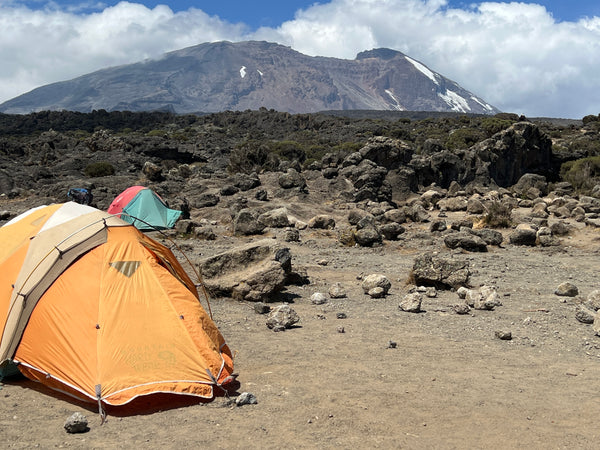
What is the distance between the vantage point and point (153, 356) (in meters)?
5.20

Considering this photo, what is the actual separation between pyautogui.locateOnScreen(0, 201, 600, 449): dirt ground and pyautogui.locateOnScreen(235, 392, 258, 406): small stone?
0.25 ft

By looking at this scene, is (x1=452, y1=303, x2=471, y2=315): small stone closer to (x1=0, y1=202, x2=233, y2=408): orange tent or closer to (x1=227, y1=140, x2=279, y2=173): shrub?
(x1=0, y1=202, x2=233, y2=408): orange tent

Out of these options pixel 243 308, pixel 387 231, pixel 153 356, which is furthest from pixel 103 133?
pixel 153 356

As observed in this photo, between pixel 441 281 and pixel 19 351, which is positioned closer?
pixel 19 351

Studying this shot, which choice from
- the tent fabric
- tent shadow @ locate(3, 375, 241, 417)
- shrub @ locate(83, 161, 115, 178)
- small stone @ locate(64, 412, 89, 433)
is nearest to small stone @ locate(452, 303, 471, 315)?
tent shadow @ locate(3, 375, 241, 417)

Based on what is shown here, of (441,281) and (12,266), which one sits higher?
(12,266)

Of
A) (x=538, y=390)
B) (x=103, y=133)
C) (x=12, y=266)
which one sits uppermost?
(x=103, y=133)

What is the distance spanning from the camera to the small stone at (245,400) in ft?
16.3

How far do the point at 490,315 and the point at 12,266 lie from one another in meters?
6.68

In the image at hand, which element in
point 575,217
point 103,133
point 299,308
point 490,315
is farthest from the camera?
point 103,133

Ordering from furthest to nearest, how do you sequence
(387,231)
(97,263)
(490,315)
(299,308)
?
(387,231), (299,308), (490,315), (97,263)

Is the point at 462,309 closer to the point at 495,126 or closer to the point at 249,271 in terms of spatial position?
the point at 249,271

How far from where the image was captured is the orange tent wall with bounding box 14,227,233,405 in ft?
16.6

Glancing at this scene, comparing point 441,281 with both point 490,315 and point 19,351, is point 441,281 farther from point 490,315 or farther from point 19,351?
point 19,351
